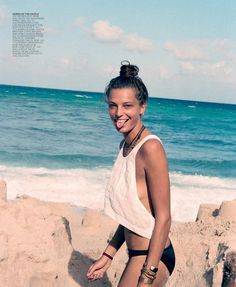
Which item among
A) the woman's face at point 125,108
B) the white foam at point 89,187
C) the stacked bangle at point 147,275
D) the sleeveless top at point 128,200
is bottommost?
the white foam at point 89,187

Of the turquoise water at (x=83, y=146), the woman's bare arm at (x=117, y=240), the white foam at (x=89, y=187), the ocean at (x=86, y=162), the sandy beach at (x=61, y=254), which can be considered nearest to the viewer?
the woman's bare arm at (x=117, y=240)

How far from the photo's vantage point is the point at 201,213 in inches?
209

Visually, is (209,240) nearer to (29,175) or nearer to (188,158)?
(29,175)

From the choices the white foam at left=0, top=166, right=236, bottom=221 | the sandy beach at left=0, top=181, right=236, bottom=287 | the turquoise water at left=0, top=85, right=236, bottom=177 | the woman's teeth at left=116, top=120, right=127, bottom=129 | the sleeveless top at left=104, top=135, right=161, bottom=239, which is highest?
the woman's teeth at left=116, top=120, right=127, bottom=129

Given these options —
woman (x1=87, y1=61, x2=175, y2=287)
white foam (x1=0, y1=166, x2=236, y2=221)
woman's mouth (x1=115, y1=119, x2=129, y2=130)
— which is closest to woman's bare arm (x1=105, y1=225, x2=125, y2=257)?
woman (x1=87, y1=61, x2=175, y2=287)

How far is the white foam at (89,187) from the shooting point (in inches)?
360

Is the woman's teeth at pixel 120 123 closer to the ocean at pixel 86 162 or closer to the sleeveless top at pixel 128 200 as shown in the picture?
the sleeveless top at pixel 128 200

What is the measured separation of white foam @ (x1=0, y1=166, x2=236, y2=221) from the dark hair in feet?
20.1

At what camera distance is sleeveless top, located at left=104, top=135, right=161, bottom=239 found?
209cm

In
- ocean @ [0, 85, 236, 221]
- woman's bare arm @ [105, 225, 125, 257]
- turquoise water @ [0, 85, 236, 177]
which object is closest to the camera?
woman's bare arm @ [105, 225, 125, 257]

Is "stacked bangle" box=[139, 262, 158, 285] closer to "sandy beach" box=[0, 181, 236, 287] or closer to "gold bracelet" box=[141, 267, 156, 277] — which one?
"gold bracelet" box=[141, 267, 156, 277]

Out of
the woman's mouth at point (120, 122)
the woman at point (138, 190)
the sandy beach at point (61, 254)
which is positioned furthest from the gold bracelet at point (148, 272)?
the sandy beach at point (61, 254)

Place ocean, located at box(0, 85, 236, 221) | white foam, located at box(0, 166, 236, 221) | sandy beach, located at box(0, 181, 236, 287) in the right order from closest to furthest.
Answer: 1. sandy beach, located at box(0, 181, 236, 287)
2. white foam, located at box(0, 166, 236, 221)
3. ocean, located at box(0, 85, 236, 221)

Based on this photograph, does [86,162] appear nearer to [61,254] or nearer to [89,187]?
[89,187]
